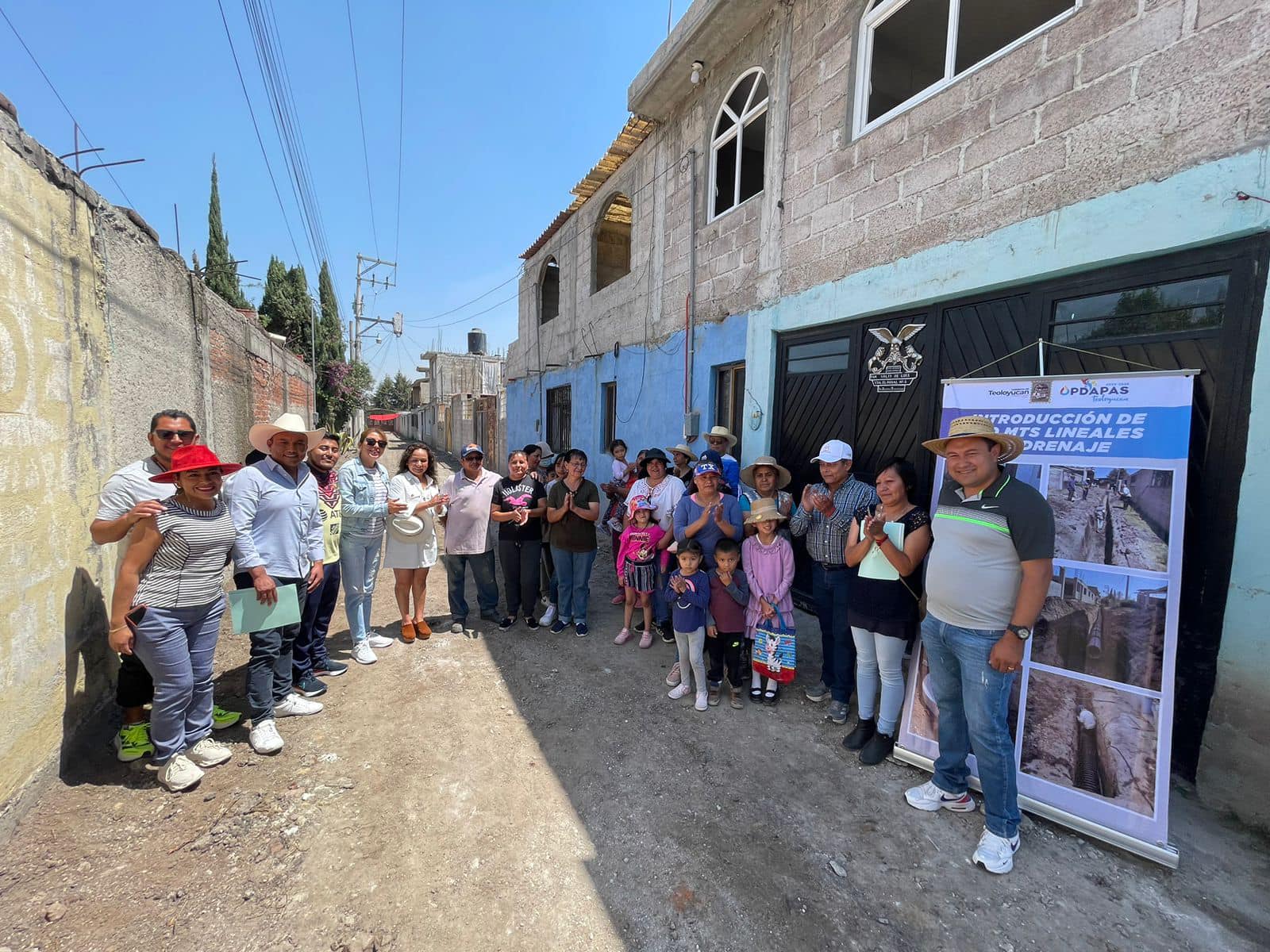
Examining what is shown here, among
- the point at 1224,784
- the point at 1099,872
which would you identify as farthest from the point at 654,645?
the point at 1224,784

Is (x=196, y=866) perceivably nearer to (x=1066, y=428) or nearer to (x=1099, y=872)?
(x=1099, y=872)

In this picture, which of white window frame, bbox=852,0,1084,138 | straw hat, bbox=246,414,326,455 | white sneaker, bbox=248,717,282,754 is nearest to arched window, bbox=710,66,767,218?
white window frame, bbox=852,0,1084,138

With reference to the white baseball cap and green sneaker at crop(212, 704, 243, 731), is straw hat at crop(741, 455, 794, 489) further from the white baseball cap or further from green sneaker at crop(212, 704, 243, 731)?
green sneaker at crop(212, 704, 243, 731)

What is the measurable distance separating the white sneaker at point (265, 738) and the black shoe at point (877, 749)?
10.9ft

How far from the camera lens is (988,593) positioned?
7.90 ft

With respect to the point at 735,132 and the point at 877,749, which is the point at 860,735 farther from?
the point at 735,132

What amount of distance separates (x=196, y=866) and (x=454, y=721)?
1.38m

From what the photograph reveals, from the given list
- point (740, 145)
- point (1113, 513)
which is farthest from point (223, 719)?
point (740, 145)

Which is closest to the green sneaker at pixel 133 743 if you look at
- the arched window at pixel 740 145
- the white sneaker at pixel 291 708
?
the white sneaker at pixel 291 708

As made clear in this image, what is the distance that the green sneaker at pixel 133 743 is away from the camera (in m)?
2.88

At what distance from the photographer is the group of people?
2465mm

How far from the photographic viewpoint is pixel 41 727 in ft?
8.47

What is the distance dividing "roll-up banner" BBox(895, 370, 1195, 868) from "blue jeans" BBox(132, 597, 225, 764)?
13.4ft

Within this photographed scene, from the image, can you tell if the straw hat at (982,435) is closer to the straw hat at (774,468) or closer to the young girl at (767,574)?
the young girl at (767,574)
